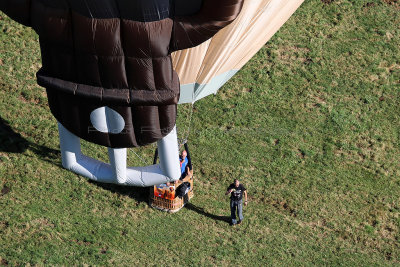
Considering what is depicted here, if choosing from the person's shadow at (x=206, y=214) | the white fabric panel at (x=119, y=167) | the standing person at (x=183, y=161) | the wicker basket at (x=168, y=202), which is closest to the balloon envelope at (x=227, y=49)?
the white fabric panel at (x=119, y=167)

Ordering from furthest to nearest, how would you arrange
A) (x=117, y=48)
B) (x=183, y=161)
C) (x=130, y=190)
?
(x=130, y=190)
(x=183, y=161)
(x=117, y=48)

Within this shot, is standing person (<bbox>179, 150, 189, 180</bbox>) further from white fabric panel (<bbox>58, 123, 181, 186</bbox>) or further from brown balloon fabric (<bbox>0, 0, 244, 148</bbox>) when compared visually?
brown balloon fabric (<bbox>0, 0, 244, 148</bbox>)

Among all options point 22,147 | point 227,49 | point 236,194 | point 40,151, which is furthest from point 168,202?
point 227,49

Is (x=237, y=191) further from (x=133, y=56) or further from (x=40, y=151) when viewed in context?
(x=133, y=56)

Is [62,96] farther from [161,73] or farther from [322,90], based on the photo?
[322,90]

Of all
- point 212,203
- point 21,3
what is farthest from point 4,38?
point 21,3

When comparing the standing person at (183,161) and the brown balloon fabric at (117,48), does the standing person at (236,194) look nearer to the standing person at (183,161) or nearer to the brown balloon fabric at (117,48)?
the standing person at (183,161)
